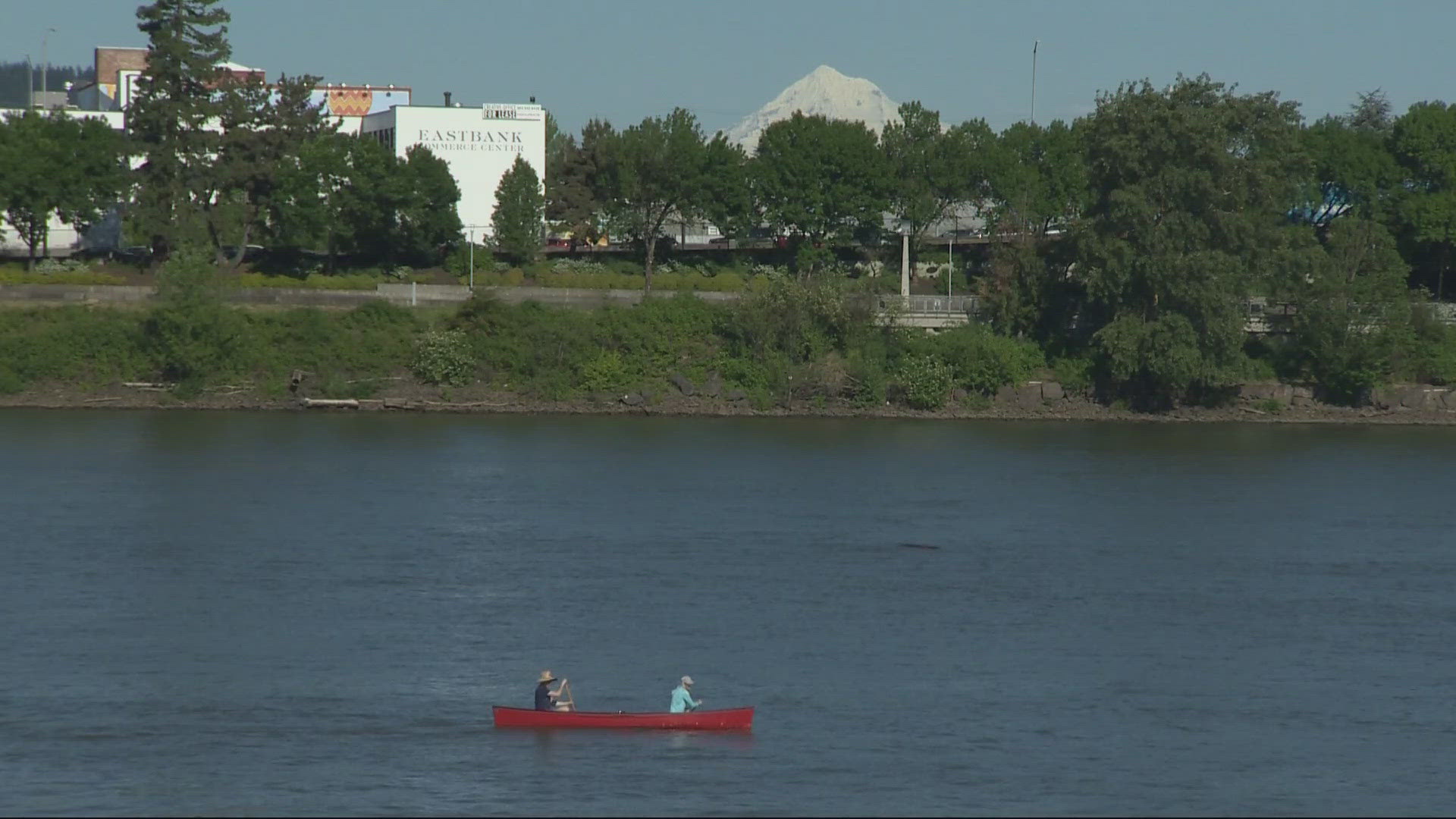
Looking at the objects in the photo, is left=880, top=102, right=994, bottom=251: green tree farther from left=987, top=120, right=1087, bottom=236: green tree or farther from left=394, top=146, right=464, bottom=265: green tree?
left=394, top=146, right=464, bottom=265: green tree

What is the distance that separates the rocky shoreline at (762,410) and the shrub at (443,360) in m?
0.56

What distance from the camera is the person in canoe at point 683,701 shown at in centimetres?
3050

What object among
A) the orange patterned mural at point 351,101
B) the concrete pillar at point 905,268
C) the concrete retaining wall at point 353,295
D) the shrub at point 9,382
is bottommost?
the shrub at point 9,382

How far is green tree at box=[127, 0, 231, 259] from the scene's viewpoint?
86562 mm

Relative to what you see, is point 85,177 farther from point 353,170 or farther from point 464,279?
point 464,279

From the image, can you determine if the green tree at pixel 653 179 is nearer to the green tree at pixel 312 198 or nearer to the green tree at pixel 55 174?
the green tree at pixel 312 198

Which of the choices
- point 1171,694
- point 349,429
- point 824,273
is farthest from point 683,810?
point 824,273

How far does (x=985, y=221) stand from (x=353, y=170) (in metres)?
36.6

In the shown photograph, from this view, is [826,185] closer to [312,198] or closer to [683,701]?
[312,198]

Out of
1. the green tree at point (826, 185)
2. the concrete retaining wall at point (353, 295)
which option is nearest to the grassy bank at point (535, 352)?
the concrete retaining wall at point (353, 295)

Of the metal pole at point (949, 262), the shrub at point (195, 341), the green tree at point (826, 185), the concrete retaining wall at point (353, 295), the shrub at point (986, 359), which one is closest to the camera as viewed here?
the shrub at point (195, 341)

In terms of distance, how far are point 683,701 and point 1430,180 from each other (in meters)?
70.4

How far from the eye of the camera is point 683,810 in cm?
2706

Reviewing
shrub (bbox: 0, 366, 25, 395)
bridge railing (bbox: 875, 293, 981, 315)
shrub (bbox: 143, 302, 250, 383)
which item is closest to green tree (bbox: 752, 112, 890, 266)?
bridge railing (bbox: 875, 293, 981, 315)
